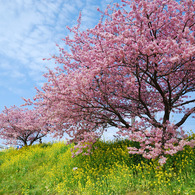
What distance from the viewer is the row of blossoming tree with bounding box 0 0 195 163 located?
578cm

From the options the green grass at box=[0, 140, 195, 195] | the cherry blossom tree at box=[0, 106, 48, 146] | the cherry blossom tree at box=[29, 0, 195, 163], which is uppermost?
the cherry blossom tree at box=[0, 106, 48, 146]

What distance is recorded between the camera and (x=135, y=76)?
675 centimetres

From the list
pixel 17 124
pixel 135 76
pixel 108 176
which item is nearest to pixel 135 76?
pixel 135 76

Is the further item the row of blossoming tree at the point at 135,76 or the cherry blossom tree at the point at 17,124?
the cherry blossom tree at the point at 17,124

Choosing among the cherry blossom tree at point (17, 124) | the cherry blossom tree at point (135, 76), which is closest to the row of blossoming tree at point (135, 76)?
the cherry blossom tree at point (135, 76)

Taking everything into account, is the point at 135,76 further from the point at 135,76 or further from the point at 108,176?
the point at 108,176

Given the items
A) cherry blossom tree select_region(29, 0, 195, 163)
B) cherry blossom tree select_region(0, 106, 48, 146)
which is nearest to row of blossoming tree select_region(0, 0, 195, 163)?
cherry blossom tree select_region(29, 0, 195, 163)

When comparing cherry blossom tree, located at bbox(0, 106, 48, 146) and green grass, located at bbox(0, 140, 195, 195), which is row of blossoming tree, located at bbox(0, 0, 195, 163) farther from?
cherry blossom tree, located at bbox(0, 106, 48, 146)

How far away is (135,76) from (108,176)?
3.77 m

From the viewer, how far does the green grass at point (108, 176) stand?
5866mm

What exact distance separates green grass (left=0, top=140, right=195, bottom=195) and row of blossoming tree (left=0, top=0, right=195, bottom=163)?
2.23 ft

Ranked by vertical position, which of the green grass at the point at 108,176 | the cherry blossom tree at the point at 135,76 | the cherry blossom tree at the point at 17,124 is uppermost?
the cherry blossom tree at the point at 17,124

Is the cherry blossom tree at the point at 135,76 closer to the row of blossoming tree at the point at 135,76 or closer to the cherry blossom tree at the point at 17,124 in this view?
the row of blossoming tree at the point at 135,76

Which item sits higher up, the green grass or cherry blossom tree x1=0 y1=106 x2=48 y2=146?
cherry blossom tree x1=0 y1=106 x2=48 y2=146
